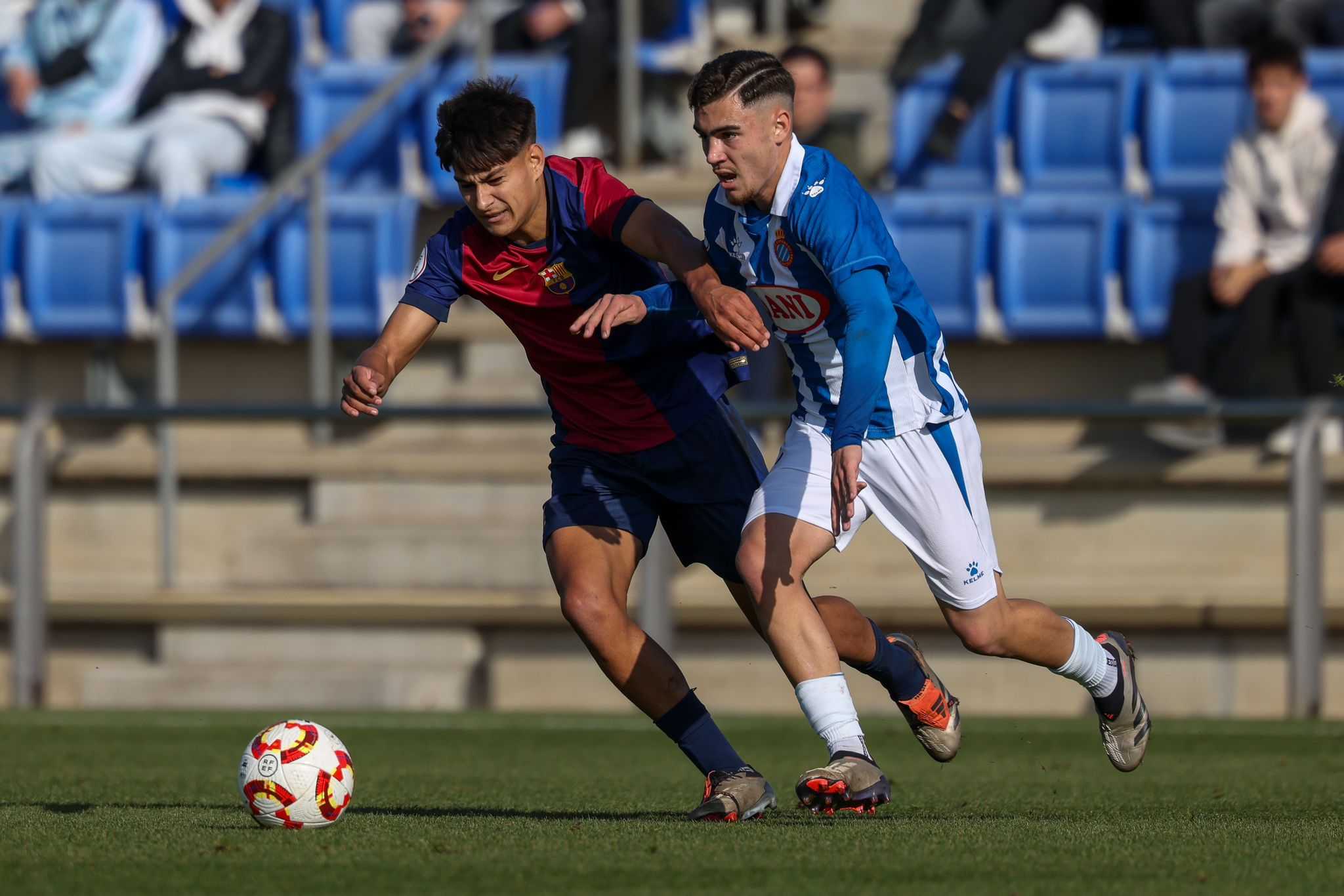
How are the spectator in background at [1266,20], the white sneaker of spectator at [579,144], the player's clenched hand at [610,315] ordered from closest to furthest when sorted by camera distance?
the player's clenched hand at [610,315] → the spectator in background at [1266,20] → the white sneaker of spectator at [579,144]

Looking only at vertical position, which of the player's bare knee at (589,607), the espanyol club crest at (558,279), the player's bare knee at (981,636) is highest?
the espanyol club crest at (558,279)

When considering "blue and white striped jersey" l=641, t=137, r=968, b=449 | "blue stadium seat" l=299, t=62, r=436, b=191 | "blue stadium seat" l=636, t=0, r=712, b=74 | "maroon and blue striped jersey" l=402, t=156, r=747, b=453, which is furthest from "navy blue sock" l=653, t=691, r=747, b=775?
"blue stadium seat" l=299, t=62, r=436, b=191

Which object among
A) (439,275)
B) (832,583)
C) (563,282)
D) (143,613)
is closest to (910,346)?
(563,282)

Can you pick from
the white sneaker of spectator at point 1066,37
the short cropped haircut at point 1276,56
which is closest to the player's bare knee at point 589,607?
the short cropped haircut at point 1276,56

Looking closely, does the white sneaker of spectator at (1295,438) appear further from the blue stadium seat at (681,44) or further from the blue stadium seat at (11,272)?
the blue stadium seat at (11,272)

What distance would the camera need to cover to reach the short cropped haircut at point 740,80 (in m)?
4.82

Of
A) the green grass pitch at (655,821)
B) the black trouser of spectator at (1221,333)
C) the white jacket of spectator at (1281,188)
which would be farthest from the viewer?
the white jacket of spectator at (1281,188)

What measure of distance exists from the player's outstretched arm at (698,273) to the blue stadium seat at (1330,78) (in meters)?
6.76

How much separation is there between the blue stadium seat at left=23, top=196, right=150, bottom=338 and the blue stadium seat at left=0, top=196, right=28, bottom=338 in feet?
0.31

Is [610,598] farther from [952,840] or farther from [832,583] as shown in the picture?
[832,583]

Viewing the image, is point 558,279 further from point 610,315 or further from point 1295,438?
point 1295,438

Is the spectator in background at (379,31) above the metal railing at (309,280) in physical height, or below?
above

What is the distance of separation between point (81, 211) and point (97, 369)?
0.97 metres

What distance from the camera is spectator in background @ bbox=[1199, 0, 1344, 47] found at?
37.4 feet
